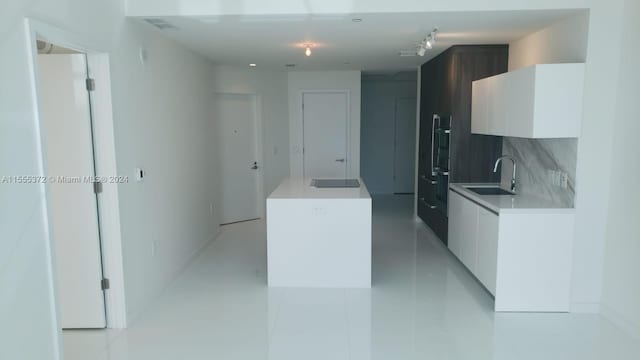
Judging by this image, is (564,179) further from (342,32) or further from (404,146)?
(404,146)

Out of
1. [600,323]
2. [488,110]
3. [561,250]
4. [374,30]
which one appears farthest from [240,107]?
[600,323]

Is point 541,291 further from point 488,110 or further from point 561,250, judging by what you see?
point 488,110

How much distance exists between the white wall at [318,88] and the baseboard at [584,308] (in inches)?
179

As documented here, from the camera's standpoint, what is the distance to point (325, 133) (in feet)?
25.6

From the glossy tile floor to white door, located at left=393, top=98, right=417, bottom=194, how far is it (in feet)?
17.3

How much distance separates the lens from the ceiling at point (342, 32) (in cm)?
369

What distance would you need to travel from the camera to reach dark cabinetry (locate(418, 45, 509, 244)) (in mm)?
5113

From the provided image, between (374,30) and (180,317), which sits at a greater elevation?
(374,30)

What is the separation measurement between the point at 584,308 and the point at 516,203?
0.98 m

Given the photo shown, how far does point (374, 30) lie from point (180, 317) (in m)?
2.99

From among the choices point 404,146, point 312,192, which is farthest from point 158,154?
point 404,146

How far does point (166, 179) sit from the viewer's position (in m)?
4.49

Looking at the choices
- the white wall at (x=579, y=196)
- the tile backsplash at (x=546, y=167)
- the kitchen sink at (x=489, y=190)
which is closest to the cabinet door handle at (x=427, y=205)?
the kitchen sink at (x=489, y=190)

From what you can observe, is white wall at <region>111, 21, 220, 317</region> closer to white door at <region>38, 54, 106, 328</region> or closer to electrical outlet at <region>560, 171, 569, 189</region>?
white door at <region>38, 54, 106, 328</region>
